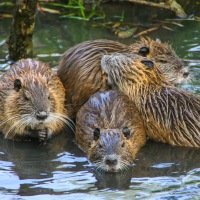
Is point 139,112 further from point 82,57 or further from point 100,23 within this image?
point 100,23

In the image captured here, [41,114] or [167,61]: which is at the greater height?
[167,61]

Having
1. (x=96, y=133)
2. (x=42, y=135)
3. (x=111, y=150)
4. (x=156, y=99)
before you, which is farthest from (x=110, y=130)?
(x=42, y=135)

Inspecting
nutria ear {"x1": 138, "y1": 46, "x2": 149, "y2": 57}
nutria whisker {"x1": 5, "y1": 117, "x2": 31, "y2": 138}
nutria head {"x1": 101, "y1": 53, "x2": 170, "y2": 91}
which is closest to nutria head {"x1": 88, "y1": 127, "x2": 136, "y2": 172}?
nutria whisker {"x1": 5, "y1": 117, "x2": 31, "y2": 138}

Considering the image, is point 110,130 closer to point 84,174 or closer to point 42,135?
point 84,174

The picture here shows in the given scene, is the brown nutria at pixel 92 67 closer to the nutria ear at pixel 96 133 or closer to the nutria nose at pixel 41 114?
the nutria nose at pixel 41 114

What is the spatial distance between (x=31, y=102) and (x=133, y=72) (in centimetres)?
108

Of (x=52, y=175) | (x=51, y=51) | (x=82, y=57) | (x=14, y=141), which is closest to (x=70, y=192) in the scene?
(x=52, y=175)

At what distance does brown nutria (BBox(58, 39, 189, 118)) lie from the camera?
6969 mm

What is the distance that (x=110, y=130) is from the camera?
19.9ft

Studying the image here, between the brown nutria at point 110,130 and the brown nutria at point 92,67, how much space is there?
1.08 ft

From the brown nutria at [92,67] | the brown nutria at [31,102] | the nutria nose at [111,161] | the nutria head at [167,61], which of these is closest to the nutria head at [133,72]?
the brown nutria at [92,67]

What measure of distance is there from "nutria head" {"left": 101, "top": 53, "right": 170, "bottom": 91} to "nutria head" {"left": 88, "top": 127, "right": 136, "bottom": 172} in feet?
2.76

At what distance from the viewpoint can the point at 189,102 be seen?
6551 millimetres

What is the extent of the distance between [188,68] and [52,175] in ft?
8.49
